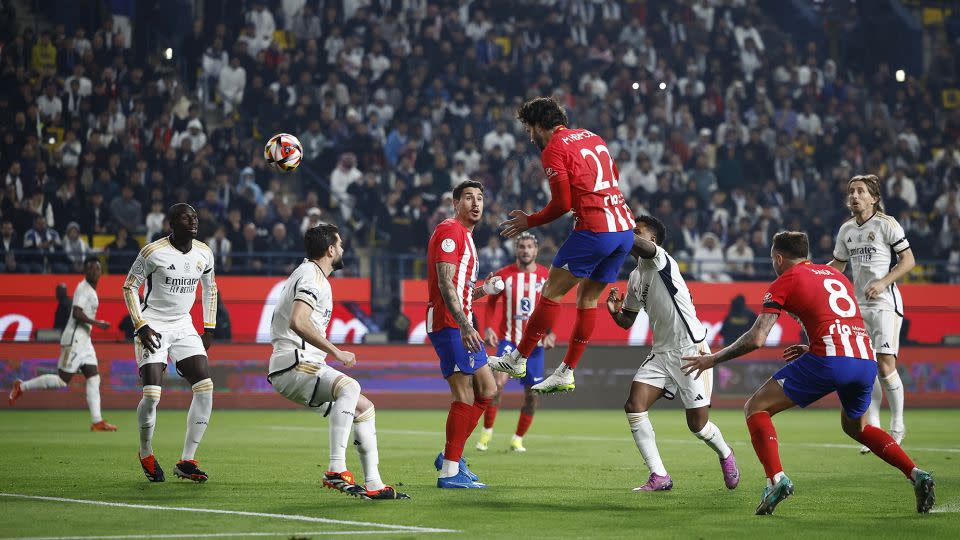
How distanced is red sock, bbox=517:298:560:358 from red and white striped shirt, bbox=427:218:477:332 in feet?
1.77

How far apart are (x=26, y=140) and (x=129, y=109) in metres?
2.40

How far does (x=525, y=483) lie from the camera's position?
1111cm

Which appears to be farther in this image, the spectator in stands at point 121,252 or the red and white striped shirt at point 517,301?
the spectator in stands at point 121,252

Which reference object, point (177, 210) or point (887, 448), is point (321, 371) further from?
point (887, 448)

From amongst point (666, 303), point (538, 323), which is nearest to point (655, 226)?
point (666, 303)

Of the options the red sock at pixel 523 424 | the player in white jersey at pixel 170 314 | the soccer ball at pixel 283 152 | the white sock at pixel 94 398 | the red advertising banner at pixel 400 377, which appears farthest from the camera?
the red advertising banner at pixel 400 377

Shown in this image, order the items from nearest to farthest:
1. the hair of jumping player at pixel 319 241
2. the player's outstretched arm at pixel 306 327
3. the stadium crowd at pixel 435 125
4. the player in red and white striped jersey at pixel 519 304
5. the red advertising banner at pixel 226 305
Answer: the player's outstretched arm at pixel 306 327 < the hair of jumping player at pixel 319 241 < the player in red and white striped jersey at pixel 519 304 < the red advertising banner at pixel 226 305 < the stadium crowd at pixel 435 125

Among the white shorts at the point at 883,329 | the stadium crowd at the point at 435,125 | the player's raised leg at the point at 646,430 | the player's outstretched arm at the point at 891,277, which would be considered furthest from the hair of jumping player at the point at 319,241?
the stadium crowd at the point at 435,125

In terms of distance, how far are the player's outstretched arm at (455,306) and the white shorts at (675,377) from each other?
1655mm

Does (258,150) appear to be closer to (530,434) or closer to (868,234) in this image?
(530,434)

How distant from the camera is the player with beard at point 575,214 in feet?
32.8

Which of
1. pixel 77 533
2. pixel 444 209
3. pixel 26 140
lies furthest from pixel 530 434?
pixel 26 140

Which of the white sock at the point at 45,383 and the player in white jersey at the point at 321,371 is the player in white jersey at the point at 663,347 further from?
the white sock at the point at 45,383

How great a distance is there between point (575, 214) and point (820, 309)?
225 cm
